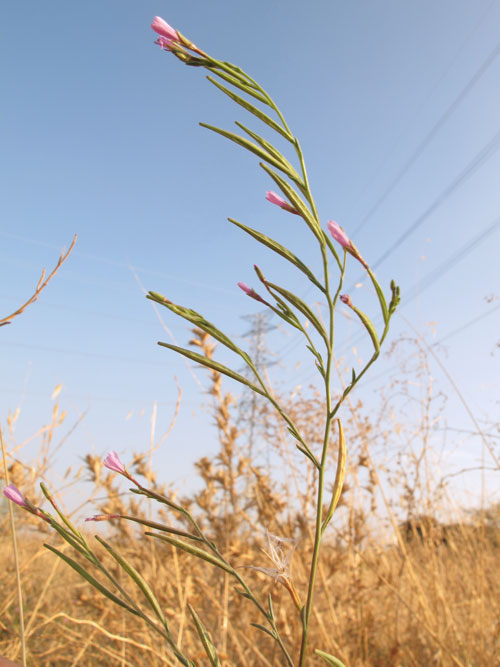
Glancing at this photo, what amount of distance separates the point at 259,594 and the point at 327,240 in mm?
1954

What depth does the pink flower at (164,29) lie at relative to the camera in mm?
558

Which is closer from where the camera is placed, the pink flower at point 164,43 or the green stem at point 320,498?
the green stem at point 320,498

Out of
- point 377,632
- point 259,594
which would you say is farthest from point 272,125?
point 377,632

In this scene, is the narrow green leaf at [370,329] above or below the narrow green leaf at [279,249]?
below

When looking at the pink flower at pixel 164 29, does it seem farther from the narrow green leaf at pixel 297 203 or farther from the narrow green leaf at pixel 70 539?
the narrow green leaf at pixel 70 539

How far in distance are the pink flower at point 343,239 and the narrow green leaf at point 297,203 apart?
3 centimetres

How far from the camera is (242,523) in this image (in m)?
2.02

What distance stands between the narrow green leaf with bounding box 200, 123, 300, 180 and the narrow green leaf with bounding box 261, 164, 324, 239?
1cm

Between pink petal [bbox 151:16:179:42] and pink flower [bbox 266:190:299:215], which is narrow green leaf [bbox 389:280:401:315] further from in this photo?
pink petal [bbox 151:16:179:42]

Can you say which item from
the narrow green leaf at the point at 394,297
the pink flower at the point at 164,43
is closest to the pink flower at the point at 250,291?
the narrow green leaf at the point at 394,297

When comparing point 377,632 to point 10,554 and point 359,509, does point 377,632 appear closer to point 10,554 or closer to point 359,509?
point 359,509

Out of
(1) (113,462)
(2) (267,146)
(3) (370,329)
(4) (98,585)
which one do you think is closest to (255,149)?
(2) (267,146)

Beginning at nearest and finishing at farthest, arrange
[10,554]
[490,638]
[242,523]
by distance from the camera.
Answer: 1. [490,638]
2. [242,523]
3. [10,554]

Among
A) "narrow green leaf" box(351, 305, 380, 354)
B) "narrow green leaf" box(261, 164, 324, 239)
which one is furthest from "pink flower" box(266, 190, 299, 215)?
"narrow green leaf" box(351, 305, 380, 354)
